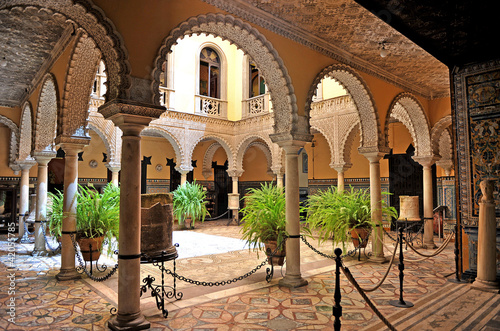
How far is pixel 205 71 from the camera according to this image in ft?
54.1

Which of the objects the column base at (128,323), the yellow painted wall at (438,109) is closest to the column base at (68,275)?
the column base at (128,323)

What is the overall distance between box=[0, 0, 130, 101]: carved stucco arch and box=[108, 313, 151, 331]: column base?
2342 millimetres

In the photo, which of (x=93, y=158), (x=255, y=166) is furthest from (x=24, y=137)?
(x=255, y=166)

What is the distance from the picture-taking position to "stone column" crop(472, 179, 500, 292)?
16.0ft

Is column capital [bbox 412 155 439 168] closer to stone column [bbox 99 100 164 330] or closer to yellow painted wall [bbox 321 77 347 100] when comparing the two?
yellow painted wall [bbox 321 77 347 100]

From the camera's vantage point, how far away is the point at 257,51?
210 inches

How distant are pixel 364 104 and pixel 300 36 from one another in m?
2.44

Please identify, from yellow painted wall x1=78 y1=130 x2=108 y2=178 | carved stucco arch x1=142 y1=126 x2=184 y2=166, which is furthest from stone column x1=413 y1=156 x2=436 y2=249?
yellow painted wall x1=78 y1=130 x2=108 y2=178

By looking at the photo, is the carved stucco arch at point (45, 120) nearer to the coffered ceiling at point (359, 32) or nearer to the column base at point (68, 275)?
the coffered ceiling at point (359, 32)

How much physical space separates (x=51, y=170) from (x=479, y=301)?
14.6 m

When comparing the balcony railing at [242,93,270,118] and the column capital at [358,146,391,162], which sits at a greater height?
the balcony railing at [242,93,270,118]

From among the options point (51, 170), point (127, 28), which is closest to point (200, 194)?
point (51, 170)

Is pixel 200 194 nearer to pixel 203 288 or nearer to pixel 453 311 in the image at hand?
pixel 203 288

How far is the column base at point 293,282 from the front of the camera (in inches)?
207
